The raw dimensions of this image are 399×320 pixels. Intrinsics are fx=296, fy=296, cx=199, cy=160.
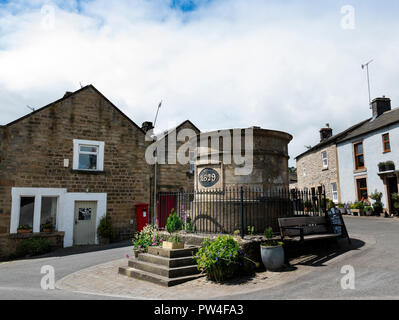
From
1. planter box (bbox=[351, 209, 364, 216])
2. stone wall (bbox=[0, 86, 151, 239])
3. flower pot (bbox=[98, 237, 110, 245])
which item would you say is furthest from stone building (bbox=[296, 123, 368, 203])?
flower pot (bbox=[98, 237, 110, 245])

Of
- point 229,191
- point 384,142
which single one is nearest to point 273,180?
point 229,191

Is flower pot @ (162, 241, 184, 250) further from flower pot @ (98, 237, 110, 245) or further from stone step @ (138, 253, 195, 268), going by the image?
flower pot @ (98, 237, 110, 245)

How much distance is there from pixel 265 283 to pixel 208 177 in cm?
402

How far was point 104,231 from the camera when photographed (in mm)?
13938

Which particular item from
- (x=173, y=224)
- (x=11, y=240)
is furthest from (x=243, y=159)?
(x=11, y=240)

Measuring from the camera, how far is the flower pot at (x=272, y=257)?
22.5 feet

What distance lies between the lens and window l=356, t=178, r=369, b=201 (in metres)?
19.9

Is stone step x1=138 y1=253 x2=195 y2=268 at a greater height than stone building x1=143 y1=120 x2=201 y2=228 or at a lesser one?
lesser

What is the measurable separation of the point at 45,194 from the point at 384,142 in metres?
19.2

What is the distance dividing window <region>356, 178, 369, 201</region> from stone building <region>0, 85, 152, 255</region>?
14.4m

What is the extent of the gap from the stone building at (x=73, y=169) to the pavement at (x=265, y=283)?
4.84 meters

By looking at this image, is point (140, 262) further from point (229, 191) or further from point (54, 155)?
point (54, 155)

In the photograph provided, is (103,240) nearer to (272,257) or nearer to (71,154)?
(71,154)

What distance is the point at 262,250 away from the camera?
7.00 meters
